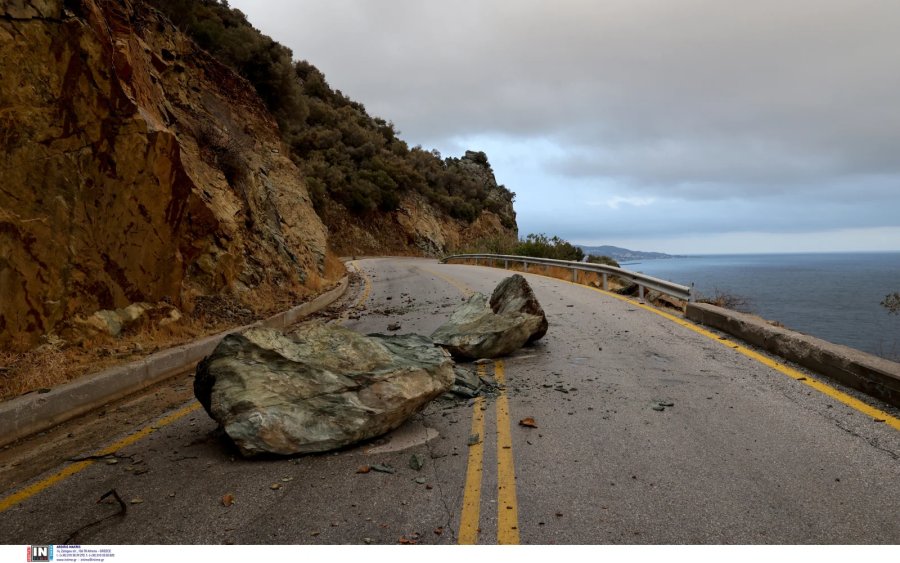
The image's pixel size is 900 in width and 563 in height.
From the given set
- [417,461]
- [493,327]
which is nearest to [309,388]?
[417,461]

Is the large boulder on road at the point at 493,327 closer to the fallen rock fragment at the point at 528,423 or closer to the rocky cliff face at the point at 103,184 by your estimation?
the fallen rock fragment at the point at 528,423

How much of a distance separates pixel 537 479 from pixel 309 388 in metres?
2.03

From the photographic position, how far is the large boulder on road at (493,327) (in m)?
7.06

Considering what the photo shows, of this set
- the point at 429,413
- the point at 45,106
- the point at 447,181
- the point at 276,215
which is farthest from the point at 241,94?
the point at 447,181

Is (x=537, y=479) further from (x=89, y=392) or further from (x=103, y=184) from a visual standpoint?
(x=103, y=184)

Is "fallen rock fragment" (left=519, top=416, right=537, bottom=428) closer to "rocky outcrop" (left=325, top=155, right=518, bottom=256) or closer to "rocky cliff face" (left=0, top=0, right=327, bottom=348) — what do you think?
"rocky cliff face" (left=0, top=0, right=327, bottom=348)

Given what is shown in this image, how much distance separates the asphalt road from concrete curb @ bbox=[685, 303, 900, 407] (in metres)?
0.47

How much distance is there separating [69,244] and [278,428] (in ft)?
16.2

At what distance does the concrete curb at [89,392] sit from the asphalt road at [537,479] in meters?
0.84

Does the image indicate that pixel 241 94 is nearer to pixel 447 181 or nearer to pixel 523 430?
pixel 523 430

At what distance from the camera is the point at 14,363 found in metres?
5.73

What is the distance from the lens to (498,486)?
3449 mm

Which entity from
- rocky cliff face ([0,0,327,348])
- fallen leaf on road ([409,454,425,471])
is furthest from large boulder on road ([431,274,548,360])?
rocky cliff face ([0,0,327,348])
